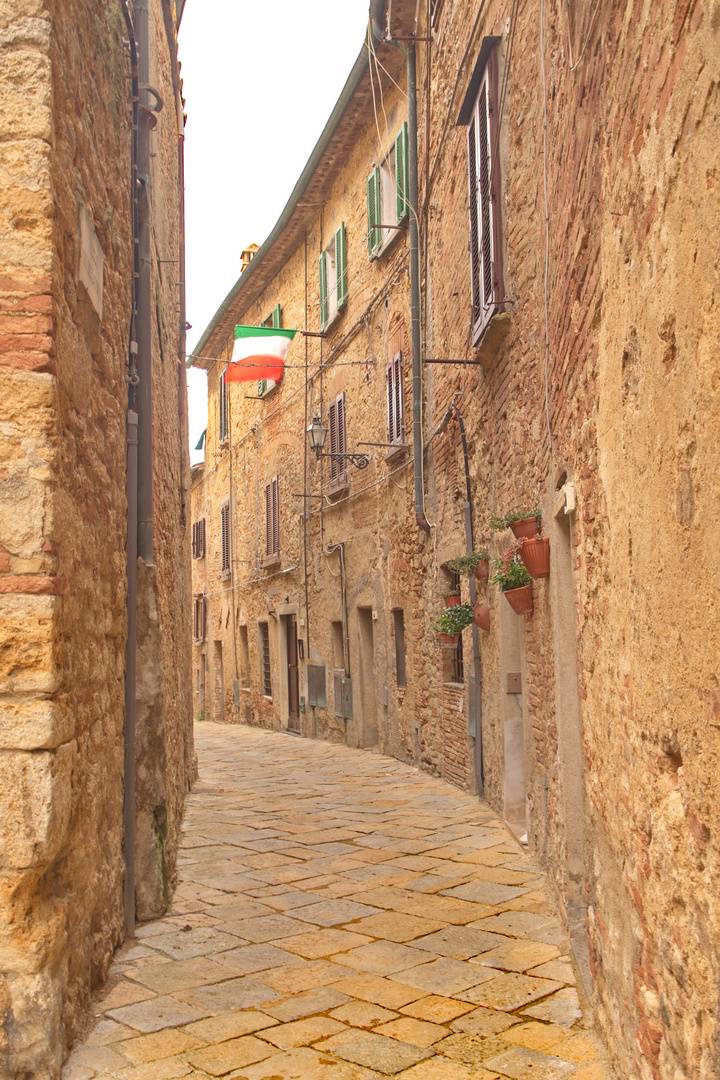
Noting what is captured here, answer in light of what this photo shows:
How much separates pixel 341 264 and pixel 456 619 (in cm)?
715

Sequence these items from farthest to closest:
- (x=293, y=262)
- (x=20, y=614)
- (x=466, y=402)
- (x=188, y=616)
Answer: (x=293, y=262), (x=188, y=616), (x=466, y=402), (x=20, y=614)

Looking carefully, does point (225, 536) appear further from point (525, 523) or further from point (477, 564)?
point (525, 523)

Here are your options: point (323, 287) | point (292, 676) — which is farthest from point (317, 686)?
point (323, 287)

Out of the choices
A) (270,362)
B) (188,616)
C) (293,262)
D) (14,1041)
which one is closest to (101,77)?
(14,1041)

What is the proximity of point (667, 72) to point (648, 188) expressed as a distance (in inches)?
10.4

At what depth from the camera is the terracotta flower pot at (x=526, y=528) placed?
515 centimetres

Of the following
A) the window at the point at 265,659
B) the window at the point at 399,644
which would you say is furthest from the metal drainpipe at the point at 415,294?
the window at the point at 265,659

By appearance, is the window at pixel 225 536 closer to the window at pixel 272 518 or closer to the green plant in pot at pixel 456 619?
the window at pixel 272 518

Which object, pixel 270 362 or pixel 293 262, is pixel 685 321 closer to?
pixel 270 362

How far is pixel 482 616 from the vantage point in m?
7.33

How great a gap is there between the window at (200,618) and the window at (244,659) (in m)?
3.48

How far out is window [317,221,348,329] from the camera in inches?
518

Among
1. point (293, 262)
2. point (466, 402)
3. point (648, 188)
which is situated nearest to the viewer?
point (648, 188)

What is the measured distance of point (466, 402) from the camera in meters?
8.02
